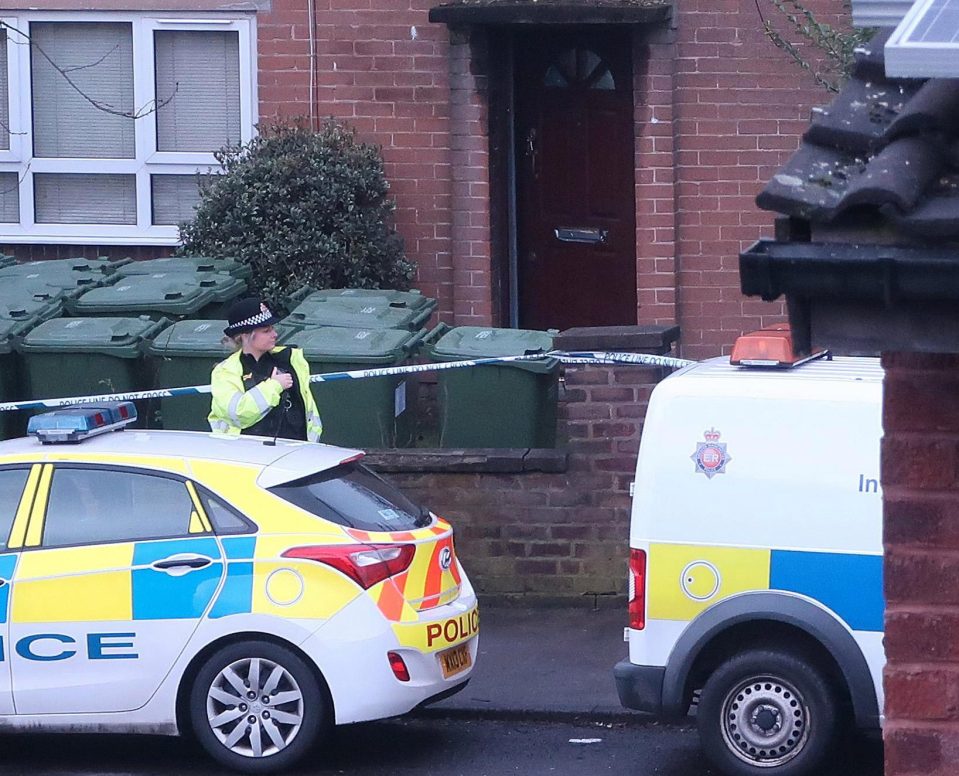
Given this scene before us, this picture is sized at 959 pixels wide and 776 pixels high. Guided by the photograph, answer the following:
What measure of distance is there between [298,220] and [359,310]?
4.60 feet

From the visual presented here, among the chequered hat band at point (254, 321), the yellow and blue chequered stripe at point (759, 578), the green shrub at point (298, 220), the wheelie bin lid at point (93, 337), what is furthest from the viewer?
the green shrub at point (298, 220)

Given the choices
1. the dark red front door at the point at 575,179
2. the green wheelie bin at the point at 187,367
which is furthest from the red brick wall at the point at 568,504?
the dark red front door at the point at 575,179

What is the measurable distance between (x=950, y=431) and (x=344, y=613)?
3.77 meters

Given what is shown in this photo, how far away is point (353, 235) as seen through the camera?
36.0 ft

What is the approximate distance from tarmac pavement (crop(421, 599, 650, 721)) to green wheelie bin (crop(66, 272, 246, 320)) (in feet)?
8.61

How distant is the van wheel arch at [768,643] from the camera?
5.89m

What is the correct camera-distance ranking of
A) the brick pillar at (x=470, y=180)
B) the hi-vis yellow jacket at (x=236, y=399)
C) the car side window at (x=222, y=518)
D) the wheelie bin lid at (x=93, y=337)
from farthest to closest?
the brick pillar at (x=470, y=180), the wheelie bin lid at (x=93, y=337), the hi-vis yellow jacket at (x=236, y=399), the car side window at (x=222, y=518)

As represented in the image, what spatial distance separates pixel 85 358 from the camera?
926 centimetres

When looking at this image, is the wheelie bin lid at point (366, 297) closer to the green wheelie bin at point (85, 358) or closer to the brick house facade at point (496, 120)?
the green wheelie bin at point (85, 358)

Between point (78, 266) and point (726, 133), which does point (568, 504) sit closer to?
point (726, 133)

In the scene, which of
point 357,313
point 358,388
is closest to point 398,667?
point 358,388

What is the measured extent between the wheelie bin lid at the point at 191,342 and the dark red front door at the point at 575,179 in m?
3.48

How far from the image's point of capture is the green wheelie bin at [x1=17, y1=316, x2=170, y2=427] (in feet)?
30.2

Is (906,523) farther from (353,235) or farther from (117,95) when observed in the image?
(117,95)
